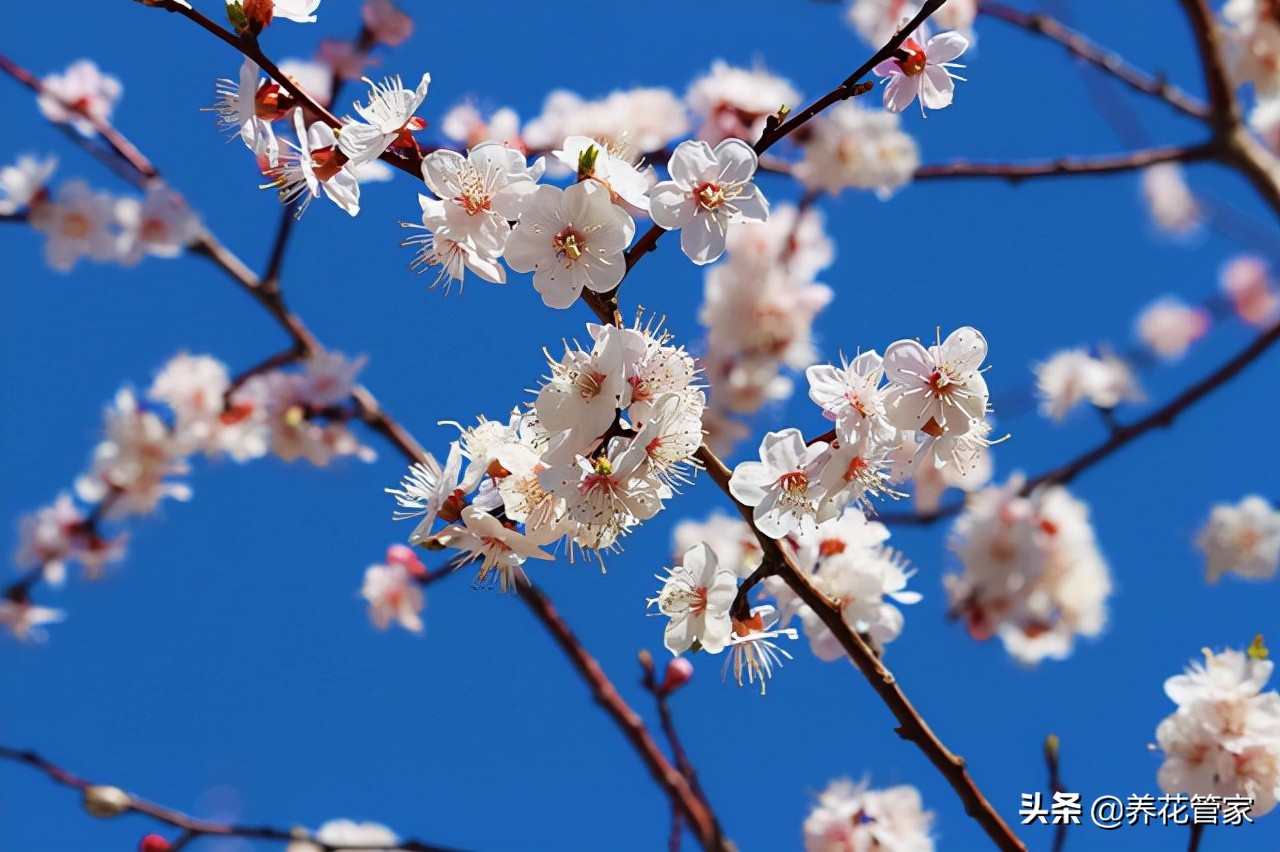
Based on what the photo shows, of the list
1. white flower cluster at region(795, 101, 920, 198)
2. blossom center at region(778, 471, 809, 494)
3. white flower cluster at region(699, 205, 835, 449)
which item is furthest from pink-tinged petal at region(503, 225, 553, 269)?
white flower cluster at region(699, 205, 835, 449)

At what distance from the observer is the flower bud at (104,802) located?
2.56 metres

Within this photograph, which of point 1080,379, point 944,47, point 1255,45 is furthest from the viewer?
point 1080,379

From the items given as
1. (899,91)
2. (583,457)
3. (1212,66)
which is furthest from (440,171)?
(1212,66)

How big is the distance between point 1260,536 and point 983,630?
1.41 m

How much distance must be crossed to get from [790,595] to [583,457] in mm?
625

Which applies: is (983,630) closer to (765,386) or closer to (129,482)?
(765,386)

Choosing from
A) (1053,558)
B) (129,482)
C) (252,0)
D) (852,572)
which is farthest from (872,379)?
(129,482)

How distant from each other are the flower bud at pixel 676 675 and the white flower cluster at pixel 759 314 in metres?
2.52

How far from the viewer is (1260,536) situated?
461 cm

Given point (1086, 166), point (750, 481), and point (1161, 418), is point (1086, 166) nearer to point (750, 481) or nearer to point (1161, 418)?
point (1161, 418)

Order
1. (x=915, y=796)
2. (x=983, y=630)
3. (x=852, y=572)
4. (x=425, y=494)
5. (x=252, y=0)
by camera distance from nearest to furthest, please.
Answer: (x=252, y=0) < (x=425, y=494) < (x=852, y=572) < (x=915, y=796) < (x=983, y=630)

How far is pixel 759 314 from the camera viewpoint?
491 cm

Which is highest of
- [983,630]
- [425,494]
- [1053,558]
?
[1053,558]

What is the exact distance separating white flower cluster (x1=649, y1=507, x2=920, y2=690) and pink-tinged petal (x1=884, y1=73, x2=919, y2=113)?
2.15 ft
